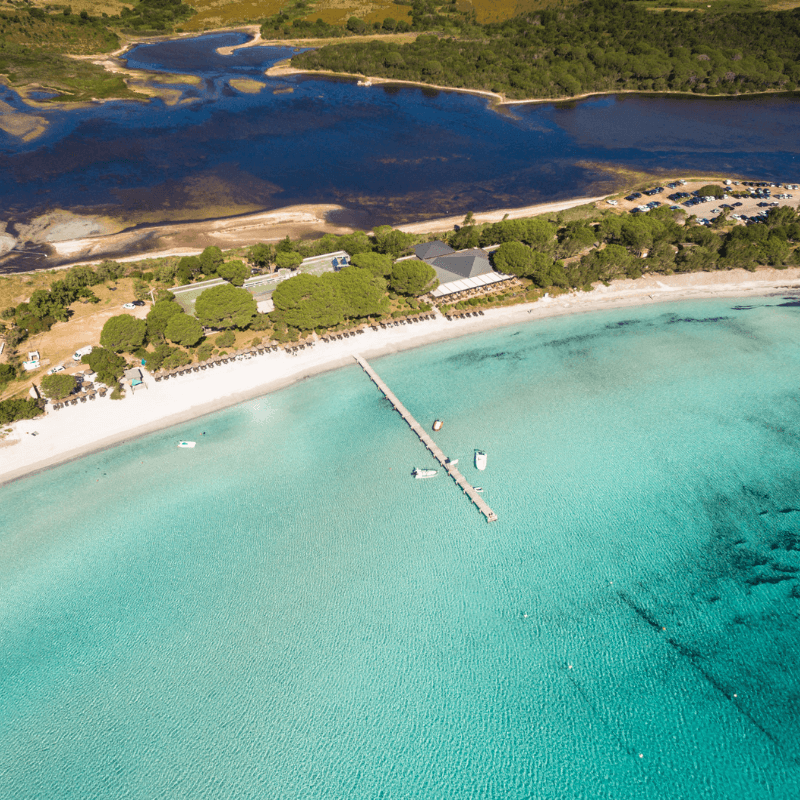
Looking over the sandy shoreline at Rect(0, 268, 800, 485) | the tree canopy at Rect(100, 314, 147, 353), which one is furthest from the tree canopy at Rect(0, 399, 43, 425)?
the tree canopy at Rect(100, 314, 147, 353)

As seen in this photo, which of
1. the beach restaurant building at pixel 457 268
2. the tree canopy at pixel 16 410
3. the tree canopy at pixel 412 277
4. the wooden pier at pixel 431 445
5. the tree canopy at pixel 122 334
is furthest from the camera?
the beach restaurant building at pixel 457 268

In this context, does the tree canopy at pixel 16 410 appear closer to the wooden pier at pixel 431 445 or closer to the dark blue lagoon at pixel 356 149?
the wooden pier at pixel 431 445

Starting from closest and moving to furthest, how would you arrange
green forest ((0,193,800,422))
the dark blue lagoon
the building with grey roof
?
1. green forest ((0,193,800,422))
2. the building with grey roof
3. the dark blue lagoon

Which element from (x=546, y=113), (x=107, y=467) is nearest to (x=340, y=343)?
(x=107, y=467)

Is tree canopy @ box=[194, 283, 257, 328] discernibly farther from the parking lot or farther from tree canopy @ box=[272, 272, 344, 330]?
the parking lot

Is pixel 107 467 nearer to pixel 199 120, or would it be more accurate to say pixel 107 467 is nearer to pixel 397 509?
pixel 397 509

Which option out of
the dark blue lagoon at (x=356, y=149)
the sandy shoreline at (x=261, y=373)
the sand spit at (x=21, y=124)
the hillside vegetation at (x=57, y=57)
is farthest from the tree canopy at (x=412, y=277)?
the hillside vegetation at (x=57, y=57)
